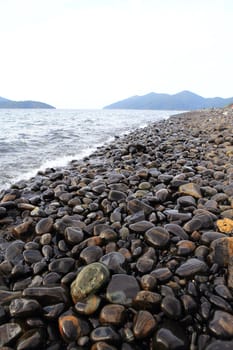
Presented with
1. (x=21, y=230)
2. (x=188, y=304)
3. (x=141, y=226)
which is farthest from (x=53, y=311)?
(x=21, y=230)

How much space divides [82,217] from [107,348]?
1.92 m

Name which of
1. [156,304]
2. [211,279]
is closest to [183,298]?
[156,304]

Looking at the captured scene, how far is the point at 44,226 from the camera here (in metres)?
3.23

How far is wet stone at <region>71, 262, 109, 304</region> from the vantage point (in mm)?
2131

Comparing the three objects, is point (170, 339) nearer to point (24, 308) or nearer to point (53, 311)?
point (53, 311)

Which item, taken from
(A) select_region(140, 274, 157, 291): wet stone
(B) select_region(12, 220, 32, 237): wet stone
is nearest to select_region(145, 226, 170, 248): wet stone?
(A) select_region(140, 274, 157, 291): wet stone

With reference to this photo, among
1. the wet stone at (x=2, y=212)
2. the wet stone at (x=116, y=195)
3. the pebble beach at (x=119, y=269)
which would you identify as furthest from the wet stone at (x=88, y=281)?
the wet stone at (x=2, y=212)

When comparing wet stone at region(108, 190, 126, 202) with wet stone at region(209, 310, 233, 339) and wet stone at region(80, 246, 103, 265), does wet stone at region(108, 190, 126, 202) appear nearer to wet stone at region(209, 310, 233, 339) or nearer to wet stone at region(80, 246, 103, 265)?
wet stone at region(80, 246, 103, 265)

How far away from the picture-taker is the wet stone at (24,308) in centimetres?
198

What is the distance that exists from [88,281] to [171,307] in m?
0.72

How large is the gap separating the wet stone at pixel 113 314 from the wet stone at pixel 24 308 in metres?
0.51

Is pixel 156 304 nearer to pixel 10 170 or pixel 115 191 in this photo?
pixel 115 191

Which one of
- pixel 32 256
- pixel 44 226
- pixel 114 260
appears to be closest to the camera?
pixel 114 260

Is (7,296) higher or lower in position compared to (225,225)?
lower
